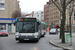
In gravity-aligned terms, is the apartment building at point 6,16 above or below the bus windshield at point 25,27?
above

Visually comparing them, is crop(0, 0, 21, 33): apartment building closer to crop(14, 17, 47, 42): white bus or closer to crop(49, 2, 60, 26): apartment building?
crop(14, 17, 47, 42): white bus

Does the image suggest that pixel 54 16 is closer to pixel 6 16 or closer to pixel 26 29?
pixel 6 16

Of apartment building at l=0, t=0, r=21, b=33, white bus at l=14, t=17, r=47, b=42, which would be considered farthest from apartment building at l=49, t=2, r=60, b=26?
white bus at l=14, t=17, r=47, b=42

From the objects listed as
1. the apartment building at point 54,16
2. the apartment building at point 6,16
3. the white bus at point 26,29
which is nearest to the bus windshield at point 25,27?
the white bus at point 26,29

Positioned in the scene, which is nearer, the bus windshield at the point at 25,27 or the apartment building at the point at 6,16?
the bus windshield at the point at 25,27

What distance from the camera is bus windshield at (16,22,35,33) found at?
17344mm

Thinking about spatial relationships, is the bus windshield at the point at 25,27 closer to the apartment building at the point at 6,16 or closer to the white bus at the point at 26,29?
the white bus at the point at 26,29

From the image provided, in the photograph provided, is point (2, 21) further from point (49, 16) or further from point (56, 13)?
point (49, 16)

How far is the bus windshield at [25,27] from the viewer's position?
56.9 feet

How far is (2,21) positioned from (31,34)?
3830 centimetres

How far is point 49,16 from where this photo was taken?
364ft

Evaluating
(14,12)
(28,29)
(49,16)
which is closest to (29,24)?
(28,29)

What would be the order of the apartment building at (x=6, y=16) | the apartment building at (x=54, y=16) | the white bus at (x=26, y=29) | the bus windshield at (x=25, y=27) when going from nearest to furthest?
1. the white bus at (x=26, y=29)
2. the bus windshield at (x=25, y=27)
3. the apartment building at (x=6, y=16)
4. the apartment building at (x=54, y=16)

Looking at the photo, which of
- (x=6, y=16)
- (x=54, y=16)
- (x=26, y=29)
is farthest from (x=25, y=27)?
(x=54, y=16)
